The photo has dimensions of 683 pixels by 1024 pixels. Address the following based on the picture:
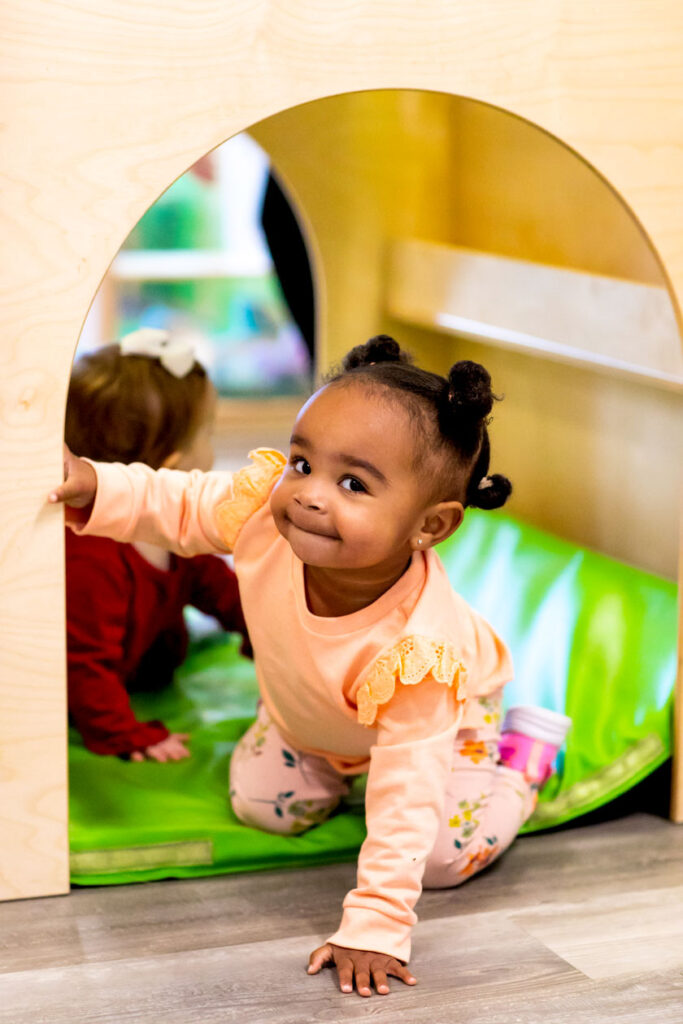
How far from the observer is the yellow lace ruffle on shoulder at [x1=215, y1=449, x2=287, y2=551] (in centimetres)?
123

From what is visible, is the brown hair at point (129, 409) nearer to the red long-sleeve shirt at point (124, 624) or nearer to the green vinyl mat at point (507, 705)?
the red long-sleeve shirt at point (124, 624)

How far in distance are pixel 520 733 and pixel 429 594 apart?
319 millimetres

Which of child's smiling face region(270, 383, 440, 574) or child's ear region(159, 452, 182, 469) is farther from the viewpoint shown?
child's ear region(159, 452, 182, 469)

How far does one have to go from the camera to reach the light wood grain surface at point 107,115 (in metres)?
1.10

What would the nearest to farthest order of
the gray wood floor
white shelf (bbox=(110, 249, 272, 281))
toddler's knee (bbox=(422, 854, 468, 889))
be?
1. the gray wood floor
2. toddler's knee (bbox=(422, 854, 468, 889))
3. white shelf (bbox=(110, 249, 272, 281))

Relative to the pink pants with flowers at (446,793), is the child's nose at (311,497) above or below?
above

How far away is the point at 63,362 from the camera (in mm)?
1146

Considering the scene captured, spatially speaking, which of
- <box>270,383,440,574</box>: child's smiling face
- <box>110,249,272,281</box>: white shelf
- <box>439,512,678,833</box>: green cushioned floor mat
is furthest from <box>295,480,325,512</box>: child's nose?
<box>110,249,272,281</box>: white shelf

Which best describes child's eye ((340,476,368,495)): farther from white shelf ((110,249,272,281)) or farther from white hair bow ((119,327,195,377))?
white shelf ((110,249,272,281))

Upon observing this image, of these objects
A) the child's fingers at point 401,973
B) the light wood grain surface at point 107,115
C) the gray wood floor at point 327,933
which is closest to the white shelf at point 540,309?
the light wood grain surface at point 107,115

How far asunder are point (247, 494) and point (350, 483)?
0.16 m

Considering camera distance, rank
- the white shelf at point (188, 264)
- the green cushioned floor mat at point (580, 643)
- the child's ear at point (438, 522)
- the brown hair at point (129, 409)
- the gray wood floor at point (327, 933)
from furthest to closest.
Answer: the white shelf at point (188, 264)
the brown hair at point (129, 409)
the green cushioned floor mat at point (580, 643)
the child's ear at point (438, 522)
the gray wood floor at point (327, 933)

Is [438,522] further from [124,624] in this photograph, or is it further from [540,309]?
[540,309]

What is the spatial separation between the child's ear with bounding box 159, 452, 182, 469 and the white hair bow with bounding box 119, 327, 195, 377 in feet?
0.34
